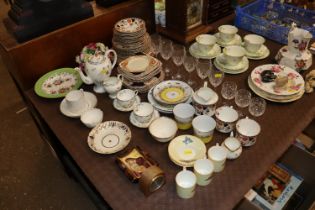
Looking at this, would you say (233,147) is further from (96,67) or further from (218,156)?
(96,67)

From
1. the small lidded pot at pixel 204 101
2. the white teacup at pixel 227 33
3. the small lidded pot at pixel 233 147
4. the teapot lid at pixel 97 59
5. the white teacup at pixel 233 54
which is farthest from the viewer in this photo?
the white teacup at pixel 227 33

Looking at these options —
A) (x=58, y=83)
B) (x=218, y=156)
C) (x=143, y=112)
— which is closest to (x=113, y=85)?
(x=143, y=112)

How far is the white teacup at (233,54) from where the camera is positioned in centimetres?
121

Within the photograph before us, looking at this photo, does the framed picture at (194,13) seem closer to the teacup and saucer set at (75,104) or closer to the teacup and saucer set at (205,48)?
the teacup and saucer set at (205,48)

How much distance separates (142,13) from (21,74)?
67 cm

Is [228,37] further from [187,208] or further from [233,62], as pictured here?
[187,208]

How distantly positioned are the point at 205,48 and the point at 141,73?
0.36 meters

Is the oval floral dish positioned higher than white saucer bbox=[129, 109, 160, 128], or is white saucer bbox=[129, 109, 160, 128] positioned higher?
the oval floral dish

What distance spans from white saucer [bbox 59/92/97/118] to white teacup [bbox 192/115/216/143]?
1.40 feet

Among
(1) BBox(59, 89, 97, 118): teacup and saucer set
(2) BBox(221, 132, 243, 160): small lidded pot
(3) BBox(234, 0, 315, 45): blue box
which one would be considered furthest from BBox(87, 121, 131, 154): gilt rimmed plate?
(3) BBox(234, 0, 315, 45): blue box

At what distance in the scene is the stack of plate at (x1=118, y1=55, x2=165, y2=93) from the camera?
114 cm

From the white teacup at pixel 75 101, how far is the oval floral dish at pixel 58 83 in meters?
0.09

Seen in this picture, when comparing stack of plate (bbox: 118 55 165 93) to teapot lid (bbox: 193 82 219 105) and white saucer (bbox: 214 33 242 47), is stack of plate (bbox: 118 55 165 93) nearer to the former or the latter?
teapot lid (bbox: 193 82 219 105)

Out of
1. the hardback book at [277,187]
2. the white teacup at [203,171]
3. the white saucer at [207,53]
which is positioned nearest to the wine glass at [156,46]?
the white saucer at [207,53]
